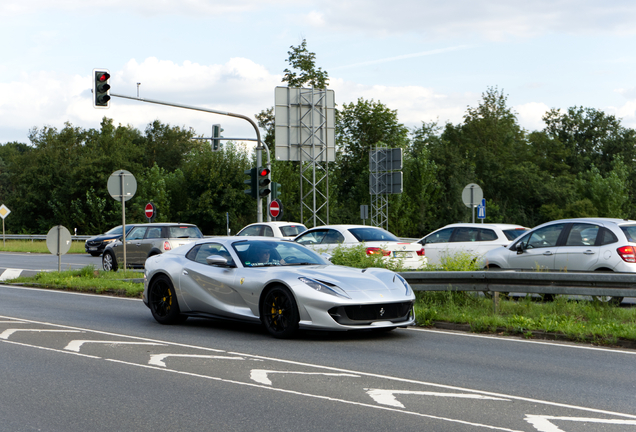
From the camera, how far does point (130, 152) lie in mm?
75562

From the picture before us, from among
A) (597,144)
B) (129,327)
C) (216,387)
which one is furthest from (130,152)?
(216,387)

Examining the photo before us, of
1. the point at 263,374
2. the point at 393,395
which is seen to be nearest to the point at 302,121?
the point at 263,374

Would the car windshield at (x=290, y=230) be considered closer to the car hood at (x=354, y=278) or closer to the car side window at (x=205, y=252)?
the car side window at (x=205, y=252)

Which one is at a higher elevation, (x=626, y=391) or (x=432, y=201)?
(x=432, y=201)

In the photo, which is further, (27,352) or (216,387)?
(27,352)

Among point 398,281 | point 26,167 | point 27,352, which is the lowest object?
point 27,352

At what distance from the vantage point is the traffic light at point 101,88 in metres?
21.3

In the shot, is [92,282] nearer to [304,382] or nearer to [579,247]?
[579,247]

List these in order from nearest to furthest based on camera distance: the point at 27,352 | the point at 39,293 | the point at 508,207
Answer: the point at 27,352, the point at 39,293, the point at 508,207

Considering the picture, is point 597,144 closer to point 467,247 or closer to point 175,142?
point 175,142

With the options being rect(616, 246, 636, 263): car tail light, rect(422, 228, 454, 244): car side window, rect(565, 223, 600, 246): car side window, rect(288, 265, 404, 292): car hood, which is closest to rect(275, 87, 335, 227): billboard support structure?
rect(422, 228, 454, 244): car side window

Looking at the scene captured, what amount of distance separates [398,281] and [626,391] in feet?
12.0

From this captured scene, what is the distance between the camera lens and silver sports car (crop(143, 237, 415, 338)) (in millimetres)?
9000

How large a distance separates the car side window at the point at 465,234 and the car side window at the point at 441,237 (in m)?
0.14
